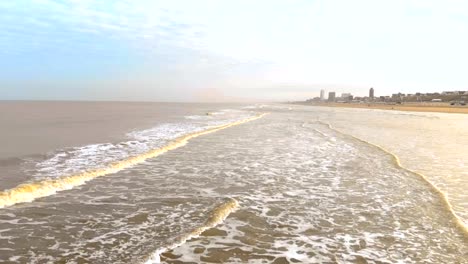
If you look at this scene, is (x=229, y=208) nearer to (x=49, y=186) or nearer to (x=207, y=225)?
(x=207, y=225)

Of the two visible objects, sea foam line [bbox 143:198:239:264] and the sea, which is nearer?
sea foam line [bbox 143:198:239:264]

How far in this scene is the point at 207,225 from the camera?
23.7ft

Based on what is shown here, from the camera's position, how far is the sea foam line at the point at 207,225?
5.66m

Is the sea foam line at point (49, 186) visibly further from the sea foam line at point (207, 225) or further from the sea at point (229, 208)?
the sea foam line at point (207, 225)

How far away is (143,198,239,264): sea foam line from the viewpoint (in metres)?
5.66

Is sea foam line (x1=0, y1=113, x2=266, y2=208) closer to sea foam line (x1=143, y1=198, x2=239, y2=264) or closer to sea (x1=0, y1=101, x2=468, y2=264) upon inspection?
sea (x1=0, y1=101, x2=468, y2=264)

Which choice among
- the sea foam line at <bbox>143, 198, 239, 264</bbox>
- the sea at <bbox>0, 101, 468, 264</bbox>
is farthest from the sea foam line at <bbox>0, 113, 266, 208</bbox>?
the sea foam line at <bbox>143, 198, 239, 264</bbox>

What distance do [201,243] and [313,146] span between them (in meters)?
14.8

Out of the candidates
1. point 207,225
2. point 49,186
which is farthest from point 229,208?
point 49,186

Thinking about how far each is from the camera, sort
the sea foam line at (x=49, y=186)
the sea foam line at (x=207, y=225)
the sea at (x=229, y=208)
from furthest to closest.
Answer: the sea foam line at (x=49, y=186)
the sea at (x=229, y=208)
the sea foam line at (x=207, y=225)

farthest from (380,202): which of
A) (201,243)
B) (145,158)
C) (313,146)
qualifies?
(313,146)

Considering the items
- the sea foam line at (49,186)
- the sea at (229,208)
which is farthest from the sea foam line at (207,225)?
the sea foam line at (49,186)

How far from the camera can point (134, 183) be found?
10.8 m

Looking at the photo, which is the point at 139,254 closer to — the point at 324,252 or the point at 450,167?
the point at 324,252
